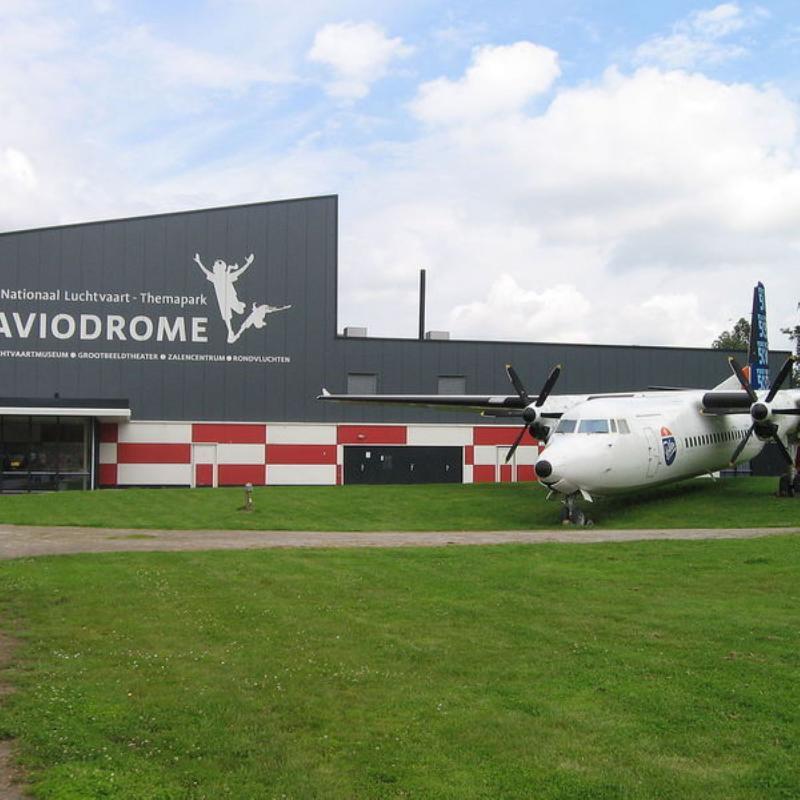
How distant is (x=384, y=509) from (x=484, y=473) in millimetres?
16347

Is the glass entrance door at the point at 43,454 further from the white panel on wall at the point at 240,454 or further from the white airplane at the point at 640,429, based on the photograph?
the white airplane at the point at 640,429

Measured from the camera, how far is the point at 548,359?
4441 centimetres

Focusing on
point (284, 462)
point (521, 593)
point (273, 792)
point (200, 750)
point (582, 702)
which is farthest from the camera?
point (284, 462)

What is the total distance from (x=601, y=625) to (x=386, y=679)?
339 centimetres

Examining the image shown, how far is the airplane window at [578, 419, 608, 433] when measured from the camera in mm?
24469

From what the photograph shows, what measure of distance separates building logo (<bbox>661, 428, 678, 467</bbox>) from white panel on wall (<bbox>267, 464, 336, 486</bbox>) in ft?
58.3

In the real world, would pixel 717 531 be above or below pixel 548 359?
below

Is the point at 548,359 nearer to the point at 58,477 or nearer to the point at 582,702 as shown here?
the point at 58,477

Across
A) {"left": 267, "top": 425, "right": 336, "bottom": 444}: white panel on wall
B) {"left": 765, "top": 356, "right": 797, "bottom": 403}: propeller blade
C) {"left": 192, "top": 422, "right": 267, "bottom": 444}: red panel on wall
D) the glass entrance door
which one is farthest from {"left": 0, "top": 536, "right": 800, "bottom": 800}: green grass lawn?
{"left": 267, "top": 425, "right": 336, "bottom": 444}: white panel on wall

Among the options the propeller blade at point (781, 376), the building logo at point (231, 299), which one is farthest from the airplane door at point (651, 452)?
the building logo at point (231, 299)

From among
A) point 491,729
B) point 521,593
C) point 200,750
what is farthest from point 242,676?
point 521,593

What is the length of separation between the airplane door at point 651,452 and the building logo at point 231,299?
21.0 meters

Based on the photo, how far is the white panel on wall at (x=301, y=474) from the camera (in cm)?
4062

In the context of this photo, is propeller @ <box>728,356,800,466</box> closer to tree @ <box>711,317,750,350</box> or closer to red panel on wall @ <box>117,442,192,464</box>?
red panel on wall @ <box>117,442,192,464</box>
